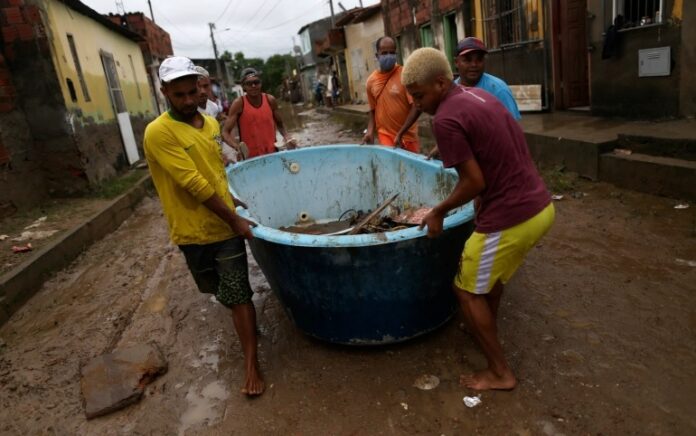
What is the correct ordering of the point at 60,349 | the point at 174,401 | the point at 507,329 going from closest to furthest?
1. the point at 174,401
2. the point at 507,329
3. the point at 60,349

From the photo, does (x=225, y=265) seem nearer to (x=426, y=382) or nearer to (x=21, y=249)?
(x=426, y=382)

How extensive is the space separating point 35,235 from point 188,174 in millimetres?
4027

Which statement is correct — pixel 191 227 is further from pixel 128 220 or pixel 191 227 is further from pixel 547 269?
pixel 128 220

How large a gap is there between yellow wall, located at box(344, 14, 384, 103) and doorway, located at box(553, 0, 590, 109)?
1084 centimetres

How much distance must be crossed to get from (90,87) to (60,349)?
6.26 meters

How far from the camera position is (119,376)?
2768 millimetres

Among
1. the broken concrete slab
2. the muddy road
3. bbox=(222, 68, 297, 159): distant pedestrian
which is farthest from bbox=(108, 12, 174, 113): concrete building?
the broken concrete slab

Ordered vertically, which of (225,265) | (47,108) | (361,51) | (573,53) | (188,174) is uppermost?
(361,51)

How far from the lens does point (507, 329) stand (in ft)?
9.14

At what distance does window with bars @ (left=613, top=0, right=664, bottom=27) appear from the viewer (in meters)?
5.33

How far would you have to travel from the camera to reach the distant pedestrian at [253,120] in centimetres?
454

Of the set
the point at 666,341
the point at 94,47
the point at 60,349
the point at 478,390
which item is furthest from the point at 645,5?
the point at 94,47

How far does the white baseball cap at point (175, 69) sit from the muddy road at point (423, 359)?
5.52 feet

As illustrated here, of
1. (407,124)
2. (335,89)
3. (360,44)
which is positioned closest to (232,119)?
(407,124)
